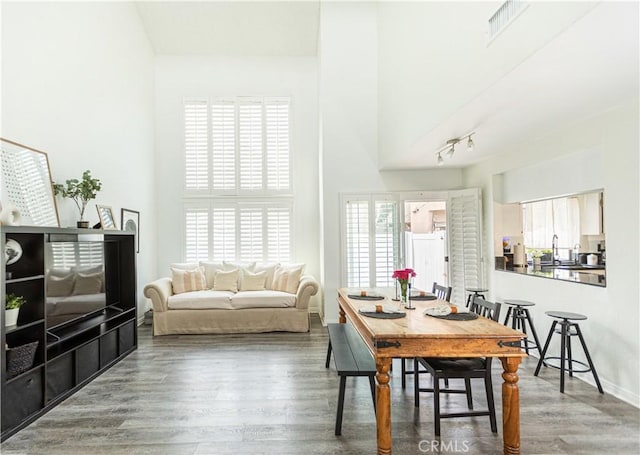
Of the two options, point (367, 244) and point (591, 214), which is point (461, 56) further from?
point (367, 244)

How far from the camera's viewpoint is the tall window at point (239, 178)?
21.0 feet

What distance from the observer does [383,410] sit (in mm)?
2150

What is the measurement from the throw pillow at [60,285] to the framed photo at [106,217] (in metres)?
1.10

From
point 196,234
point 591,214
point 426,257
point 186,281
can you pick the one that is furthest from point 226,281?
point 591,214

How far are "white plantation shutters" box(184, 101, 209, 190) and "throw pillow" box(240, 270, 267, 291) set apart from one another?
194 cm

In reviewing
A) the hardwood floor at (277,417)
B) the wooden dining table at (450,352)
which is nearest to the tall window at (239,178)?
the hardwood floor at (277,417)

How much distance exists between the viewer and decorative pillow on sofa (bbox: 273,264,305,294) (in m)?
5.59

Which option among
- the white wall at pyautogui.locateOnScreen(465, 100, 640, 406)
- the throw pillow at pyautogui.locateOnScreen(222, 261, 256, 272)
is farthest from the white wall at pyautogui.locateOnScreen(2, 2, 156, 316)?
the white wall at pyautogui.locateOnScreen(465, 100, 640, 406)

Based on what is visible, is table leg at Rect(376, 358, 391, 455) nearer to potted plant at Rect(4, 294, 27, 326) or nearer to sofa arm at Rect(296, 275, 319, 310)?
potted plant at Rect(4, 294, 27, 326)

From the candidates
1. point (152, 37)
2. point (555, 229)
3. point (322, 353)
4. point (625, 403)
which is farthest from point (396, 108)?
point (152, 37)

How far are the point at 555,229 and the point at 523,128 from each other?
2353mm

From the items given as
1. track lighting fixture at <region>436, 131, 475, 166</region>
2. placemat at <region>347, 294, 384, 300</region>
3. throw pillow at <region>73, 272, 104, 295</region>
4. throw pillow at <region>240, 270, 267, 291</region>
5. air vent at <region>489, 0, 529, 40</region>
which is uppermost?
air vent at <region>489, 0, 529, 40</region>

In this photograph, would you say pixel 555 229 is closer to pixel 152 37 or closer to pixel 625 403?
pixel 625 403

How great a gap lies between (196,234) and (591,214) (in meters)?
5.74
